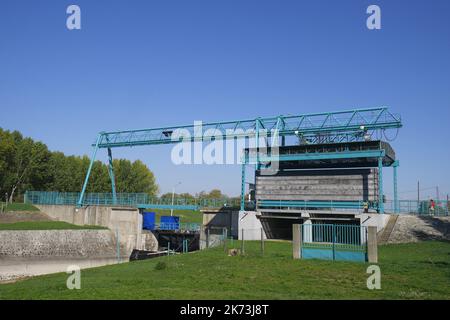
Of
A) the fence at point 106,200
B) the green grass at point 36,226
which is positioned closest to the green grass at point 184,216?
the fence at point 106,200

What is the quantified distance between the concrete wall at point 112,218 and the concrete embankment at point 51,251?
1.88m

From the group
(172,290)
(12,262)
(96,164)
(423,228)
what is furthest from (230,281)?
(96,164)

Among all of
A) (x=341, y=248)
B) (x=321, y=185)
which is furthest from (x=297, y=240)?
Answer: (x=321, y=185)

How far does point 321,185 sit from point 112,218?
2417 cm

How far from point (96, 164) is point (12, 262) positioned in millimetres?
38024

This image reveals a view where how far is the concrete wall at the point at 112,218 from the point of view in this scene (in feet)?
141

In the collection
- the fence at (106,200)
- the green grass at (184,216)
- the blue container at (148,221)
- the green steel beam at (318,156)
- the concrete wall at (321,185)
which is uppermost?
the green steel beam at (318,156)

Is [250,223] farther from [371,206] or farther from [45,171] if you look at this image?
[45,171]

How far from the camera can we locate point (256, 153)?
34.1 m

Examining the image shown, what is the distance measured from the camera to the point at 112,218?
4375 centimetres

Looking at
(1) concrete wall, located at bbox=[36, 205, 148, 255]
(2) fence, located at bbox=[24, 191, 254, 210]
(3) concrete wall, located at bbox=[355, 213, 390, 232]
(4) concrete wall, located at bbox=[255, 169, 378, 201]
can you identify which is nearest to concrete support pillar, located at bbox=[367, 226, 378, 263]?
(3) concrete wall, located at bbox=[355, 213, 390, 232]

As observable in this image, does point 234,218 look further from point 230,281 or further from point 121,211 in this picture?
point 230,281

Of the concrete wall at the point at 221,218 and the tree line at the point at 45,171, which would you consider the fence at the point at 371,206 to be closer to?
the concrete wall at the point at 221,218

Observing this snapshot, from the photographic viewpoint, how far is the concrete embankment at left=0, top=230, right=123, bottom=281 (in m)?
30.5
